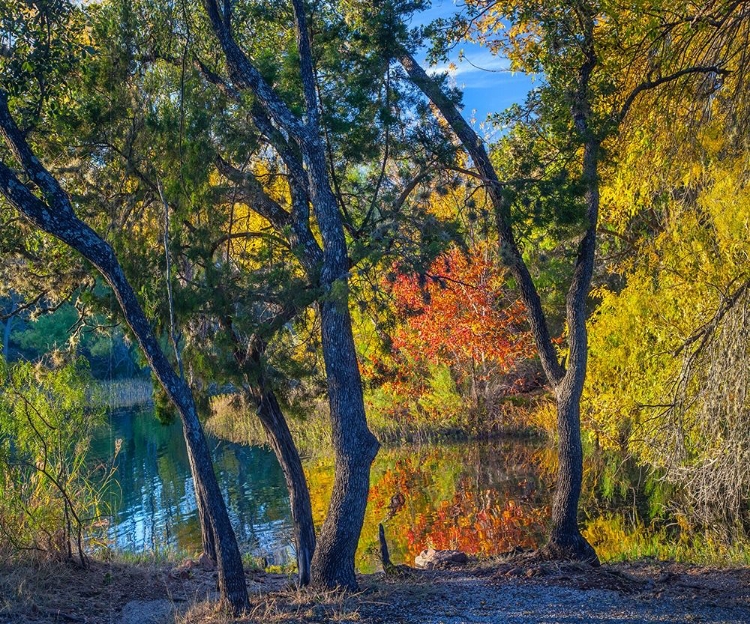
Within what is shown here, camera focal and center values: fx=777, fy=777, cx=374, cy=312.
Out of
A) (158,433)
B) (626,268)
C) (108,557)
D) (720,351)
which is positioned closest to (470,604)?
(720,351)

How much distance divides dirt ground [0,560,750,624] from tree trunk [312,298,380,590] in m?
0.33

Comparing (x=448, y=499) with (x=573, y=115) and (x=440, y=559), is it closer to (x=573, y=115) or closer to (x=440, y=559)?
(x=440, y=559)

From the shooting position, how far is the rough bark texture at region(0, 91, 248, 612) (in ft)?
21.6

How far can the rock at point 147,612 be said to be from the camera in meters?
7.79

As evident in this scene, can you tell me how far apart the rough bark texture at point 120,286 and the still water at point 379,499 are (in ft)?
14.8

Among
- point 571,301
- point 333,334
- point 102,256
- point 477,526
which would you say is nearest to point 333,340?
point 333,334

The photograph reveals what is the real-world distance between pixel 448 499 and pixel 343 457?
10845 mm

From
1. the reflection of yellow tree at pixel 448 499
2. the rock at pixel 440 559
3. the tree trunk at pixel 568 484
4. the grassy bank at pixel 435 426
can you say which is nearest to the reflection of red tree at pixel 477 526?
the reflection of yellow tree at pixel 448 499

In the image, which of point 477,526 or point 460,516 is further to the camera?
point 460,516

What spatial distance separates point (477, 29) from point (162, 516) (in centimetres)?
1241

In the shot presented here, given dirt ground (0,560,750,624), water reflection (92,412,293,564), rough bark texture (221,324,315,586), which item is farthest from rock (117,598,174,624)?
water reflection (92,412,293,564)

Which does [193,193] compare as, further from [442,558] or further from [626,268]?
[626,268]

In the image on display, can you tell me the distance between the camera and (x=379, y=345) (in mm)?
9711

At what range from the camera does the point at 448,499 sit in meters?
18.3
